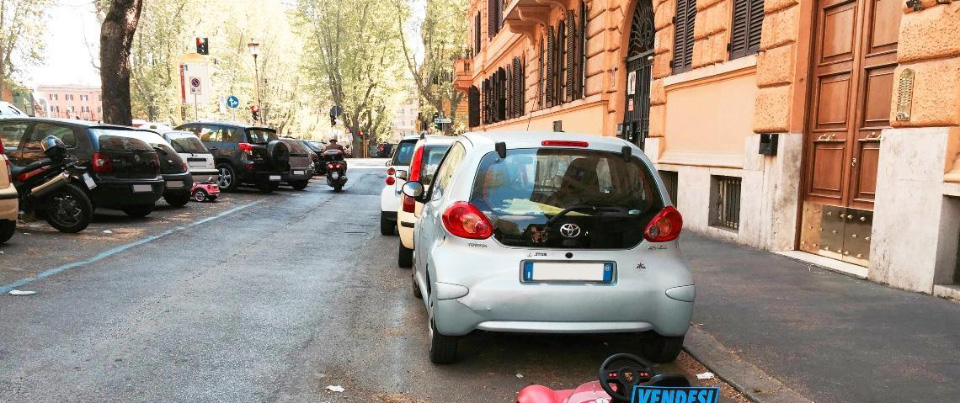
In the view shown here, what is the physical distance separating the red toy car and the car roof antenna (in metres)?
12.2

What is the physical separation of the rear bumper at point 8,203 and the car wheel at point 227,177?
31.6 feet

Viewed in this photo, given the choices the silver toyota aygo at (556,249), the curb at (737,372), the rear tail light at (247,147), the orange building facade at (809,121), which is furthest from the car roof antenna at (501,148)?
the rear tail light at (247,147)

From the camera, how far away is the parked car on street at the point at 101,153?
10211mm

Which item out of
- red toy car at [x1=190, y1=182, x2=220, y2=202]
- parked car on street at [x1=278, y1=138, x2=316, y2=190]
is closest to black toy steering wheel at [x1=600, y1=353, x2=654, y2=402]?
red toy car at [x1=190, y1=182, x2=220, y2=202]

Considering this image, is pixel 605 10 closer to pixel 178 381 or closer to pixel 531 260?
pixel 531 260

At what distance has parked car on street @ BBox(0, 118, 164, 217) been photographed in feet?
33.5

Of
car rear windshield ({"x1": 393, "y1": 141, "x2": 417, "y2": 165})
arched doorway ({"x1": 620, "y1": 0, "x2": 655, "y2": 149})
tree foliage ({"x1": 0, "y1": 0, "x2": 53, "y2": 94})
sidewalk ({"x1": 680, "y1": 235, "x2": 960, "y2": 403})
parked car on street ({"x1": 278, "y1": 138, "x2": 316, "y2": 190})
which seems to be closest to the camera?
sidewalk ({"x1": 680, "y1": 235, "x2": 960, "y2": 403})

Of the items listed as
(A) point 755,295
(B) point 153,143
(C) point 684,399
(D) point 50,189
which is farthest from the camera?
(B) point 153,143

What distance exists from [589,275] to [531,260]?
0.36m

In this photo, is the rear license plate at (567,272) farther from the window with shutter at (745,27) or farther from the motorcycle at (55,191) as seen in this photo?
the motorcycle at (55,191)

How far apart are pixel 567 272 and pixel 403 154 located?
27.1 feet

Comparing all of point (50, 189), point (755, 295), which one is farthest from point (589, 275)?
point (50, 189)

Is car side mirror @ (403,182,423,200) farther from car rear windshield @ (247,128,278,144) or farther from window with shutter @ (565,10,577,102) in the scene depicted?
car rear windshield @ (247,128,278,144)

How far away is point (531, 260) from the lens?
4.00 metres
